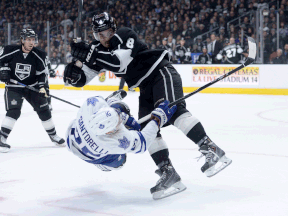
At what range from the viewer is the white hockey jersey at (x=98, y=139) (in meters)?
2.37

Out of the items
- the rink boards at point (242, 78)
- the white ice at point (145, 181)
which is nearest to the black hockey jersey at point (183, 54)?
the rink boards at point (242, 78)

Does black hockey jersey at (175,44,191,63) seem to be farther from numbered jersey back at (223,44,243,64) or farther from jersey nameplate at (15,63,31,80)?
jersey nameplate at (15,63,31,80)

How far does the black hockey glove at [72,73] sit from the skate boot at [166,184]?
719 mm

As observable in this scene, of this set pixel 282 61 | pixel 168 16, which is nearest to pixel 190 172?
pixel 282 61

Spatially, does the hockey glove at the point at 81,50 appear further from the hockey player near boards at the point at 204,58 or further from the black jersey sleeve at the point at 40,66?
the hockey player near boards at the point at 204,58

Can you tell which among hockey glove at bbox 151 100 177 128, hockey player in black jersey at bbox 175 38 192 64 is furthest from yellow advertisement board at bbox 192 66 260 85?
hockey glove at bbox 151 100 177 128

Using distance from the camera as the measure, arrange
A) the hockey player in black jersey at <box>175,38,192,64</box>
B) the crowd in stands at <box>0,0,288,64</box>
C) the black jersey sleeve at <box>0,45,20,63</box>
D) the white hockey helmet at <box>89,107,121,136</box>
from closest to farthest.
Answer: the white hockey helmet at <box>89,107,121,136</box>
the black jersey sleeve at <box>0,45,20,63</box>
the crowd in stands at <box>0,0,288,64</box>
the hockey player in black jersey at <box>175,38,192,64</box>

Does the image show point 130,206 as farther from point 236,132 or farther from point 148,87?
point 236,132

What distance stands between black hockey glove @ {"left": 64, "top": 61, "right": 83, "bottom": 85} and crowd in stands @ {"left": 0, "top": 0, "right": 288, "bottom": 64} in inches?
295

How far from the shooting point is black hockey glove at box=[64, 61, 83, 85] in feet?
9.20

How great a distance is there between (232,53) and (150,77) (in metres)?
7.43

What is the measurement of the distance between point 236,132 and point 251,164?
170 centimetres

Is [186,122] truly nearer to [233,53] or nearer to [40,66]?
[40,66]

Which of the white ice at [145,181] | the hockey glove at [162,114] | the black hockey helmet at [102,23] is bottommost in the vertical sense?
the white ice at [145,181]
